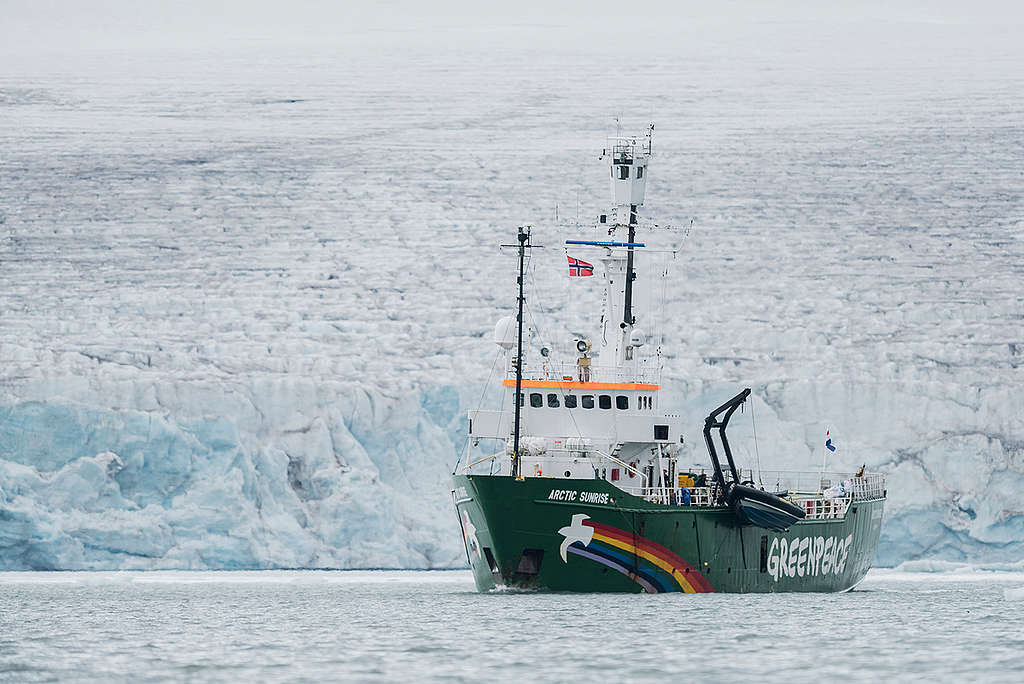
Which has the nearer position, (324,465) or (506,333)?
(506,333)

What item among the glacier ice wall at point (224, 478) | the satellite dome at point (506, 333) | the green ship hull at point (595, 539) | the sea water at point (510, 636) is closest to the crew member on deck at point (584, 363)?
the satellite dome at point (506, 333)

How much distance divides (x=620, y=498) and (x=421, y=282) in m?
18.3

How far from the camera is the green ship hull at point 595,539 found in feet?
87.3

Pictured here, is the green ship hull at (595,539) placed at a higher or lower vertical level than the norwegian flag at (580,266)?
lower

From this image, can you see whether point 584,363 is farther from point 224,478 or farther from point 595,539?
point 224,478

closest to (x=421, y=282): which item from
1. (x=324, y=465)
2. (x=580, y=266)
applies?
(x=324, y=465)

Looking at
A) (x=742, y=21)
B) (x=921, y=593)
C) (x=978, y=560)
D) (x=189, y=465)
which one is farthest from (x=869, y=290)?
(x=742, y=21)

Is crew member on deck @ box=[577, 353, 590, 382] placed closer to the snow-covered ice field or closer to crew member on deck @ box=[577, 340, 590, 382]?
crew member on deck @ box=[577, 340, 590, 382]

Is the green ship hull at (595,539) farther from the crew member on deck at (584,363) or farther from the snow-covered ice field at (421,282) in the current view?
the snow-covered ice field at (421,282)

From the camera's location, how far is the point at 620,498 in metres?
26.5

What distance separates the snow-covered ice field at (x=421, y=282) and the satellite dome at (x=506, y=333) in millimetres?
9455

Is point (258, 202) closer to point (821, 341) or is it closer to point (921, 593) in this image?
point (821, 341)

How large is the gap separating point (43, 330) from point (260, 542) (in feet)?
26.3

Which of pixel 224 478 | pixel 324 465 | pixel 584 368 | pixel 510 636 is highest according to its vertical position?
pixel 584 368
